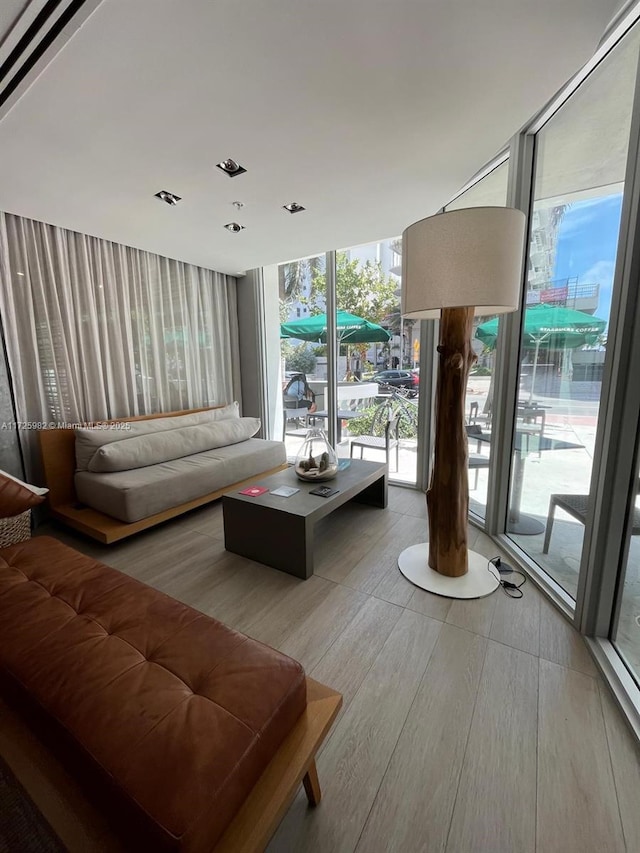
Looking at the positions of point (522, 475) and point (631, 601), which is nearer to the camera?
point (631, 601)

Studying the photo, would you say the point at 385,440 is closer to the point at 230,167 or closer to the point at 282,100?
the point at 230,167

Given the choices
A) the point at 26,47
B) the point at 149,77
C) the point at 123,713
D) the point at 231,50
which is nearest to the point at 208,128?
the point at 149,77

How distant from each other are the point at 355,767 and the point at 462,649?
0.67 m

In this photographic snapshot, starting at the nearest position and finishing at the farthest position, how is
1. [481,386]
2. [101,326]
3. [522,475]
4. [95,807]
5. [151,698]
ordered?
1. [95,807]
2. [151,698]
3. [522,475]
4. [481,386]
5. [101,326]

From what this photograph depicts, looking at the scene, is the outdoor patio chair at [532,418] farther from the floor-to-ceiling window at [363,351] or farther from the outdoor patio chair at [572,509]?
the floor-to-ceiling window at [363,351]

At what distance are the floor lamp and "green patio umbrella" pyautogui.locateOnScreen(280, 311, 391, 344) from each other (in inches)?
73.6

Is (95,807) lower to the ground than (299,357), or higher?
lower

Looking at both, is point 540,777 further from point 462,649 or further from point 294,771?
point 294,771

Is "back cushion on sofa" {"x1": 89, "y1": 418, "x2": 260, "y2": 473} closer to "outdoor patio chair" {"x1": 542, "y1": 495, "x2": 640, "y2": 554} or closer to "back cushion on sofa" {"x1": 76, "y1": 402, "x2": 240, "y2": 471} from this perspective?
"back cushion on sofa" {"x1": 76, "y1": 402, "x2": 240, "y2": 471}

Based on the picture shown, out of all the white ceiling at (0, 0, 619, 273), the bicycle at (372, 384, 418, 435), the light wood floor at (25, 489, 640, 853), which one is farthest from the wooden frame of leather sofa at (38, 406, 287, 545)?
the bicycle at (372, 384, 418, 435)

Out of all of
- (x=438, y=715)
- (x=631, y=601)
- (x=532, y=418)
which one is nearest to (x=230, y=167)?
(x=532, y=418)

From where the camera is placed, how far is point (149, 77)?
54.2 inches

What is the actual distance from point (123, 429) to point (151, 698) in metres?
2.53

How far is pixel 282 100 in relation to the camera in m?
1.52
